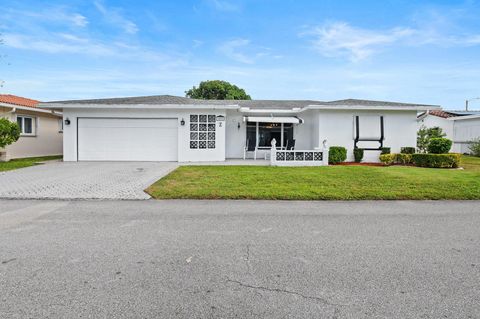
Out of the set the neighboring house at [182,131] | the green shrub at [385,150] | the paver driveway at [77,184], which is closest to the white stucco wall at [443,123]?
the neighboring house at [182,131]

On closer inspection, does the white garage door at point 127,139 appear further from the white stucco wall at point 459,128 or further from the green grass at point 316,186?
the white stucco wall at point 459,128

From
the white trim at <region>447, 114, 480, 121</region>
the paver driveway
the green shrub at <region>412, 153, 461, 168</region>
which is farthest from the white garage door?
the white trim at <region>447, 114, 480, 121</region>

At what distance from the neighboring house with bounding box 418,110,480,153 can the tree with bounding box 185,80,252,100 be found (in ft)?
79.0

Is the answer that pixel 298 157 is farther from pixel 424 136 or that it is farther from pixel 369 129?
pixel 424 136

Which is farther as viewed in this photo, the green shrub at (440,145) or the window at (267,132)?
the window at (267,132)

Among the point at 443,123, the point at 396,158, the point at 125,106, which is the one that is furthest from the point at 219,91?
the point at 396,158

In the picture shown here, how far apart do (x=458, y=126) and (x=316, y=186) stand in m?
23.3

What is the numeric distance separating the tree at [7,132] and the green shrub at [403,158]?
63.5 ft

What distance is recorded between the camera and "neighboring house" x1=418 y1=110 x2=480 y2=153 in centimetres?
2306

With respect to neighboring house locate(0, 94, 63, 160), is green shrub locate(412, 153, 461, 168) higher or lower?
lower

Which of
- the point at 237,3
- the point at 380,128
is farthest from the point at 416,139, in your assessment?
the point at 237,3

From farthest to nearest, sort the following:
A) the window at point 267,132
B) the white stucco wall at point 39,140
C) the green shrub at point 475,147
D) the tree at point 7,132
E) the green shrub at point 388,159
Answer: the green shrub at point 475,147 < the window at point 267,132 < the white stucco wall at point 39,140 < the green shrub at point 388,159 < the tree at point 7,132

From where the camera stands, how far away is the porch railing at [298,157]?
14422 millimetres

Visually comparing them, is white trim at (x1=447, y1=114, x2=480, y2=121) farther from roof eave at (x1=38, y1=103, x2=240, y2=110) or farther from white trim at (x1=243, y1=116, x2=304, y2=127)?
roof eave at (x1=38, y1=103, x2=240, y2=110)
